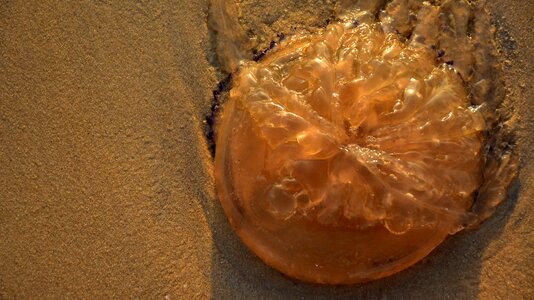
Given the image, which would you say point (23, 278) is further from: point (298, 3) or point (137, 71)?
point (298, 3)

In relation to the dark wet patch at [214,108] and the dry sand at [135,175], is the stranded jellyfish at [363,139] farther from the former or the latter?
the dry sand at [135,175]

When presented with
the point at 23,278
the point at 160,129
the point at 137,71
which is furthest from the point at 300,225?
the point at 23,278

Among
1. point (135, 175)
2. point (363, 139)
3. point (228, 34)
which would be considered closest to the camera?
point (363, 139)

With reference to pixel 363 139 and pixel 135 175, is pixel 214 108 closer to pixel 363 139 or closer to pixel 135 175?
pixel 135 175

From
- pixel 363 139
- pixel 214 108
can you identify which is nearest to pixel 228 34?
pixel 214 108

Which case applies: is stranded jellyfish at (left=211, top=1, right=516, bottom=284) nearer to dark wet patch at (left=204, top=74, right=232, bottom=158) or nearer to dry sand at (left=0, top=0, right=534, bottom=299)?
dark wet patch at (left=204, top=74, right=232, bottom=158)

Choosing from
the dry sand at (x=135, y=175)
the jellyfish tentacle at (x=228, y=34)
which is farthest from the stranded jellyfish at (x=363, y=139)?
the dry sand at (x=135, y=175)
